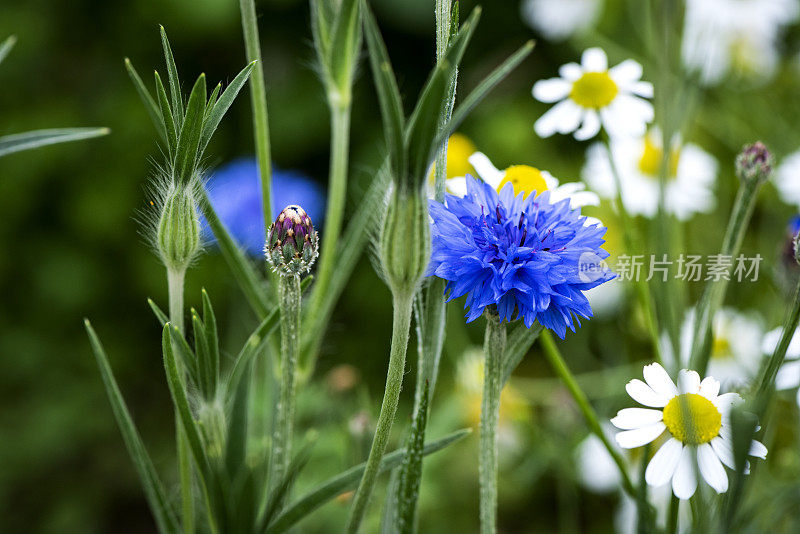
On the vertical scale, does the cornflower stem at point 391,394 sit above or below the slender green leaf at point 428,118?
below

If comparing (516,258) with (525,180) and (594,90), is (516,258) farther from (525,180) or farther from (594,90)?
(594,90)

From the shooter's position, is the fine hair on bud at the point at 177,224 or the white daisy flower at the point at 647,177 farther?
the white daisy flower at the point at 647,177

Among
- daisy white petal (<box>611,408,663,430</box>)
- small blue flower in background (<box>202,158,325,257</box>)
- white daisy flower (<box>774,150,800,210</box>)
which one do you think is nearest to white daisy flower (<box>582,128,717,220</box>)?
white daisy flower (<box>774,150,800,210</box>)

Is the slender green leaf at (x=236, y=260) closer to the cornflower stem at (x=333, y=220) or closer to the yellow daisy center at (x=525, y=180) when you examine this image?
the cornflower stem at (x=333, y=220)

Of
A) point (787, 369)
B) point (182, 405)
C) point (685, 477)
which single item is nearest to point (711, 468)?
point (685, 477)

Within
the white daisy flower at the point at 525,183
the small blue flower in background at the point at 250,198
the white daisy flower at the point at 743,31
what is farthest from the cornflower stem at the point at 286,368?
the white daisy flower at the point at 743,31

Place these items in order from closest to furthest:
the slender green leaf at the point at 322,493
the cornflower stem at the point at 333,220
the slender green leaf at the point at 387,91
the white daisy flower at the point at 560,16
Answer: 1. the slender green leaf at the point at 387,91
2. the slender green leaf at the point at 322,493
3. the cornflower stem at the point at 333,220
4. the white daisy flower at the point at 560,16

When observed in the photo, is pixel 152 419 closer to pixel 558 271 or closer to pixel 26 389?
pixel 26 389

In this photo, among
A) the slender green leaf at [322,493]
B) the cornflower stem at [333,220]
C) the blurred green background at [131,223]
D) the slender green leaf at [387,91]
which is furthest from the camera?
the blurred green background at [131,223]

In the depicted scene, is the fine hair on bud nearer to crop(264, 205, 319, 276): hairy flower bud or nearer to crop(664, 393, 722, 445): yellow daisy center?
crop(264, 205, 319, 276): hairy flower bud
